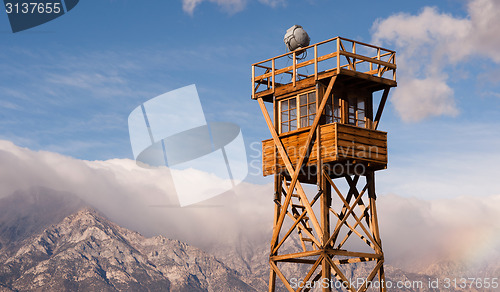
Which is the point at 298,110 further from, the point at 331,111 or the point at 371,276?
the point at 371,276

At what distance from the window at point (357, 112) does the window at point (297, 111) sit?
2.15 m

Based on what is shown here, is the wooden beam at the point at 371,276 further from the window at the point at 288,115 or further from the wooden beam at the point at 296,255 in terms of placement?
the window at the point at 288,115

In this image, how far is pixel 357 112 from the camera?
38938 millimetres

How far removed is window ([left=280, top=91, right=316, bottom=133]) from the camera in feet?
125

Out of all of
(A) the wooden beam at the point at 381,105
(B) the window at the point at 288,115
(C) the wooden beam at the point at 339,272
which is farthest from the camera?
(B) the window at the point at 288,115

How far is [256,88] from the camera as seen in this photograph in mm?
41625

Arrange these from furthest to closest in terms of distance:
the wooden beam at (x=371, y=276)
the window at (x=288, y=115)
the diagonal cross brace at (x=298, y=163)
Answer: the window at (x=288, y=115) < the wooden beam at (x=371, y=276) < the diagonal cross brace at (x=298, y=163)

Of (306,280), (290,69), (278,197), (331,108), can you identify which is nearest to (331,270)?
(306,280)

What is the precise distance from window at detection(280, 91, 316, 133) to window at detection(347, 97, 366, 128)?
2.15m

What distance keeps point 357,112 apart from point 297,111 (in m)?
3.17

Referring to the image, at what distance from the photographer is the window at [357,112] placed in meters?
38.7

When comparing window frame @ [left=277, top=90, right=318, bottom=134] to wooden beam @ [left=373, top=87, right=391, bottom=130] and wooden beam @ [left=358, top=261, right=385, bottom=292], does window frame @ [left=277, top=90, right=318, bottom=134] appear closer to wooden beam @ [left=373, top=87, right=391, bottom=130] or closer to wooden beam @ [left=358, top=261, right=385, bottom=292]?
wooden beam @ [left=373, top=87, right=391, bottom=130]

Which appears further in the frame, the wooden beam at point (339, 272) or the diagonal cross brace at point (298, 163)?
the diagonal cross brace at point (298, 163)

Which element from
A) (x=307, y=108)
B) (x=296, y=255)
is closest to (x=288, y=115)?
(x=307, y=108)
